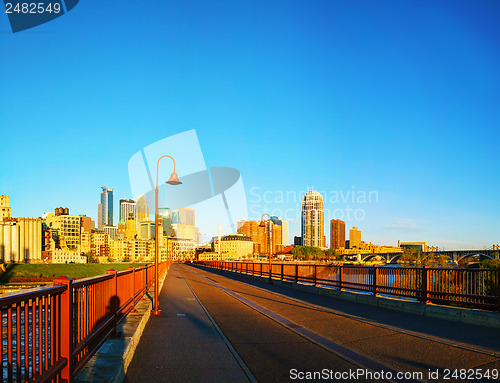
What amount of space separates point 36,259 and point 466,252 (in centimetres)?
16905

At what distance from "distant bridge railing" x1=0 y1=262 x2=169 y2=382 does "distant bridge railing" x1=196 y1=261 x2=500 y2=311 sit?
9.87 meters

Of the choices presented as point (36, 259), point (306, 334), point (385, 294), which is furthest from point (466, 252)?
point (36, 259)

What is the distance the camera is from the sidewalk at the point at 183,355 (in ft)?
22.1

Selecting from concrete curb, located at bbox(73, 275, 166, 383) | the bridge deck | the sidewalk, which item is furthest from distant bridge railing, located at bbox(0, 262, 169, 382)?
the bridge deck

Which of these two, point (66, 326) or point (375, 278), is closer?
point (66, 326)

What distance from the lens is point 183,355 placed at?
8.24 meters

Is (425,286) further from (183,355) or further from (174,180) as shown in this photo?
(174,180)

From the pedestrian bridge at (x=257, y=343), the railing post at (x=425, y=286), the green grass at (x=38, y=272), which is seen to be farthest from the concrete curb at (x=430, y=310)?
the green grass at (x=38, y=272)

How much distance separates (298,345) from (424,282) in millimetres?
6940

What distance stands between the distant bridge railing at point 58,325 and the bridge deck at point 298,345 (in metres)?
1.06

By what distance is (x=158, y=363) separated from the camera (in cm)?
760

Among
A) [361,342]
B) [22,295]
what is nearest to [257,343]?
[361,342]

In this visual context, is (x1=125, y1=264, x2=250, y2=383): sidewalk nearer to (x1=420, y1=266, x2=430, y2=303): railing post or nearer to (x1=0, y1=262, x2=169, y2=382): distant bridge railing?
(x1=0, y1=262, x2=169, y2=382): distant bridge railing

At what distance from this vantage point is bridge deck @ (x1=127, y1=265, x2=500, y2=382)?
7.15 m
